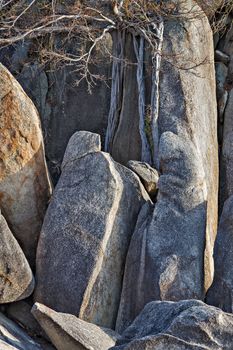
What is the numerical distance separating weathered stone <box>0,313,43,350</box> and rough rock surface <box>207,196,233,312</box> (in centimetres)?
233

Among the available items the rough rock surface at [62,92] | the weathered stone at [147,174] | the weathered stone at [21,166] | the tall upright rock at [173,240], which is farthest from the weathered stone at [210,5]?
the weathered stone at [21,166]

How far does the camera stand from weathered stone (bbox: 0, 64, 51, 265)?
1145 cm

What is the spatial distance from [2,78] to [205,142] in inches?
145

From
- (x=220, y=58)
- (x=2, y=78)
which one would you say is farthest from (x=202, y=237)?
(x=220, y=58)

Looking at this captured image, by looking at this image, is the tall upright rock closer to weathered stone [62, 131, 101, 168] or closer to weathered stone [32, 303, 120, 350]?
weathered stone [62, 131, 101, 168]

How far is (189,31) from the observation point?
13906 mm

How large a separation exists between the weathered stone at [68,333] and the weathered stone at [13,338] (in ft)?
1.41

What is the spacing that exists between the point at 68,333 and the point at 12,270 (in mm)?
1647

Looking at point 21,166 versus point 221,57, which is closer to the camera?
point 21,166

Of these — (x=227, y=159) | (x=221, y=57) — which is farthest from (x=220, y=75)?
(x=227, y=159)

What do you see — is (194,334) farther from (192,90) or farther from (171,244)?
(192,90)

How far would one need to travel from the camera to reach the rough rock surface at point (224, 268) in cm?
1041

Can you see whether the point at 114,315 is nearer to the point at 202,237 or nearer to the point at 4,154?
the point at 202,237

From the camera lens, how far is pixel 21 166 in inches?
454
